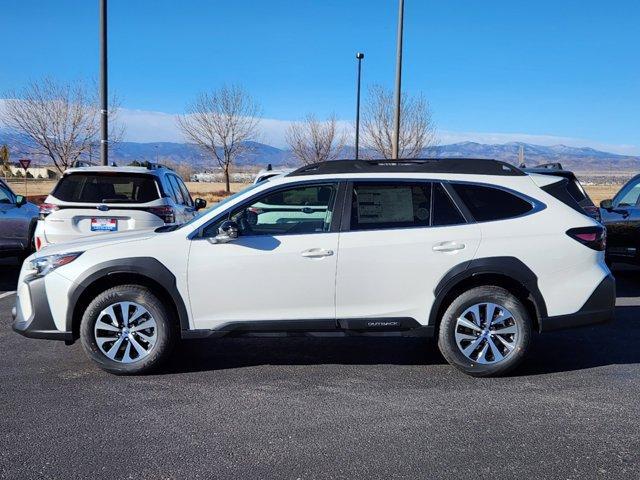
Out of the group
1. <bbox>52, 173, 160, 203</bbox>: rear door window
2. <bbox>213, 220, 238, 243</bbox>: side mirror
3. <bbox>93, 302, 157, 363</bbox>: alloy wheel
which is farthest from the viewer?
<bbox>52, 173, 160, 203</bbox>: rear door window

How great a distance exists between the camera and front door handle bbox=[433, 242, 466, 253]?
5051 mm

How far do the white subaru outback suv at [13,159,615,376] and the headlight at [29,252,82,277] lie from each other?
0.04ft

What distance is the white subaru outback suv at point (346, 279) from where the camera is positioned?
16.5ft

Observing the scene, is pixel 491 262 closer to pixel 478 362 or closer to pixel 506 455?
pixel 478 362

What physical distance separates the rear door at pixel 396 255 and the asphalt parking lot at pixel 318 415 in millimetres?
631

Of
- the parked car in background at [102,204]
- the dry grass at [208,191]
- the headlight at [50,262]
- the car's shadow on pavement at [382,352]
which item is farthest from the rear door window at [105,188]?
the dry grass at [208,191]

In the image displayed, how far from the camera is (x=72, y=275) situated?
502cm

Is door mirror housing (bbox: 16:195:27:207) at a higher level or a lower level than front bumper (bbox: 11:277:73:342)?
higher

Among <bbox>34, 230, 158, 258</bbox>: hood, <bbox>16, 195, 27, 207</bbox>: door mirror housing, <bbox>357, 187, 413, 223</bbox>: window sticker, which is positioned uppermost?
<bbox>357, 187, 413, 223</bbox>: window sticker

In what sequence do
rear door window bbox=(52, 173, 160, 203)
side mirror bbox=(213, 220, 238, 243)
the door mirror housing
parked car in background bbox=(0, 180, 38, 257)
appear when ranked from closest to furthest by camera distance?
side mirror bbox=(213, 220, 238, 243)
rear door window bbox=(52, 173, 160, 203)
parked car in background bbox=(0, 180, 38, 257)
the door mirror housing

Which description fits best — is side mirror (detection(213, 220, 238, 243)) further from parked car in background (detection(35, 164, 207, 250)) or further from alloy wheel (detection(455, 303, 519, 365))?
parked car in background (detection(35, 164, 207, 250))

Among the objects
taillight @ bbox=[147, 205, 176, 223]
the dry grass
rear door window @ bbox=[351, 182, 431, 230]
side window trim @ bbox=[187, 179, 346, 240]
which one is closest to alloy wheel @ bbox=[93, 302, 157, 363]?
side window trim @ bbox=[187, 179, 346, 240]

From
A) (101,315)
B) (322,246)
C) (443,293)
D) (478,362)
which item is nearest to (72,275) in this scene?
(101,315)

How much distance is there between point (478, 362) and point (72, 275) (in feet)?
11.2
